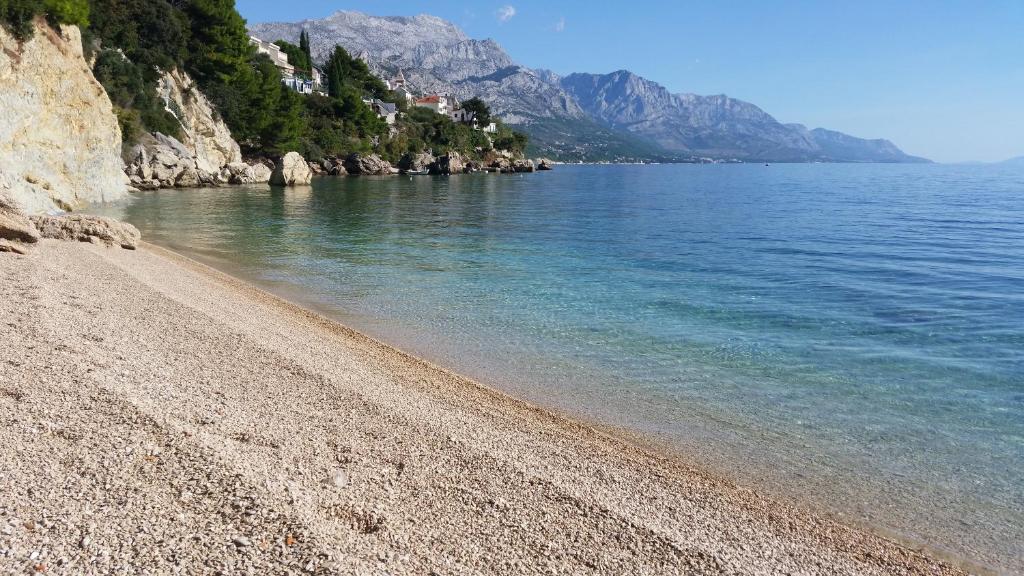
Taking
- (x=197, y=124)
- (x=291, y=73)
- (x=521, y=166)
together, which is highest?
(x=291, y=73)

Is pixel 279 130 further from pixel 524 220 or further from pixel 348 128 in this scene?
pixel 524 220

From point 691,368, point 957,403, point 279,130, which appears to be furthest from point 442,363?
point 279,130

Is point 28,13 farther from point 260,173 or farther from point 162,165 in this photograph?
point 260,173

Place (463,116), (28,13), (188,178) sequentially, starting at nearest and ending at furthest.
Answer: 1. (28,13)
2. (188,178)
3. (463,116)

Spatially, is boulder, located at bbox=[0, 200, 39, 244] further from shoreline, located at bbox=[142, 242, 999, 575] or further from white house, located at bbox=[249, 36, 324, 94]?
white house, located at bbox=[249, 36, 324, 94]

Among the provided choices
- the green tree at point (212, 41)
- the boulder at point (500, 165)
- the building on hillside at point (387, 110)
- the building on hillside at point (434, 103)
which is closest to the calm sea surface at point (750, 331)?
the green tree at point (212, 41)

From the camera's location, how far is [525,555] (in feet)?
17.2

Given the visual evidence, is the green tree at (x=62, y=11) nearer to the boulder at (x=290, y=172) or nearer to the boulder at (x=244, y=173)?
the boulder at (x=244, y=173)

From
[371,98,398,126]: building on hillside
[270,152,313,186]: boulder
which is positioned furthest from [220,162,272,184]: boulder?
[371,98,398,126]: building on hillside

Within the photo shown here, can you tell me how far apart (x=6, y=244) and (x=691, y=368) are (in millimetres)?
15803

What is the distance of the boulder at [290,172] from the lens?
212 ft

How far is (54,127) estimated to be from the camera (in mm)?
34969

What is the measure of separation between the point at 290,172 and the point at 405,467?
63.6m

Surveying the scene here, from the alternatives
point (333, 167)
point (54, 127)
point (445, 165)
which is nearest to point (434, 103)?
point (445, 165)
